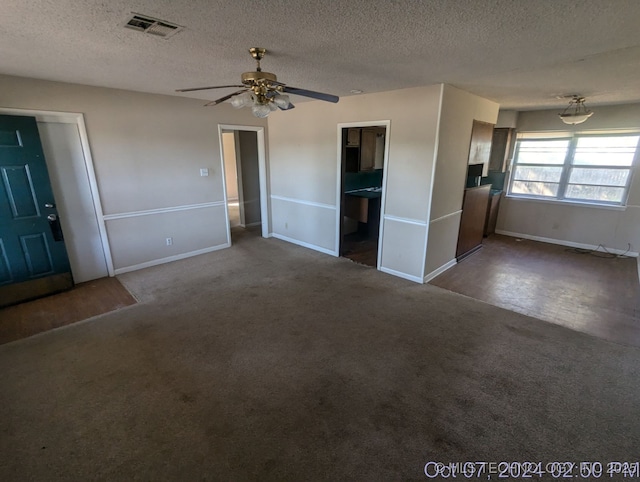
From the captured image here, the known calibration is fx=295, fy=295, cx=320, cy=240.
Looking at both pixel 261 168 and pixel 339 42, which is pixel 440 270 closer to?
pixel 339 42

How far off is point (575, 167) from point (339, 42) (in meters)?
5.67

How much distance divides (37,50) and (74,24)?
0.83m

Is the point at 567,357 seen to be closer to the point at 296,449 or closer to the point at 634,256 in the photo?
the point at 296,449

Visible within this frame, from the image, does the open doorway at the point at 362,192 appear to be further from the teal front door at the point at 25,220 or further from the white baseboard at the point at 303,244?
the teal front door at the point at 25,220

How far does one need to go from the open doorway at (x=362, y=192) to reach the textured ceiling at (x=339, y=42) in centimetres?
213

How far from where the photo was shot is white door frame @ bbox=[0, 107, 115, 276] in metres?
3.29

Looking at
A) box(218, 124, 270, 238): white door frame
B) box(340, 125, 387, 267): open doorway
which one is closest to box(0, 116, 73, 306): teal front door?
box(218, 124, 270, 238): white door frame

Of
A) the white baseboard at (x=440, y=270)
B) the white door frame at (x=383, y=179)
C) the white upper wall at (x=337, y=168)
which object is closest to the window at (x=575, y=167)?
the white baseboard at (x=440, y=270)

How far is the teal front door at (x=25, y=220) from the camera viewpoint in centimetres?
317

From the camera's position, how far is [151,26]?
6.19ft

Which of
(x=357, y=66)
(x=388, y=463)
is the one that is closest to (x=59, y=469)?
(x=388, y=463)

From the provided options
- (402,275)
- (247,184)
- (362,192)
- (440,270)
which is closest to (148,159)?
(247,184)

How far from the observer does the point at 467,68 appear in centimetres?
272

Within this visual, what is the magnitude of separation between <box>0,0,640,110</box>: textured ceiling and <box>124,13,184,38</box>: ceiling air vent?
55mm
